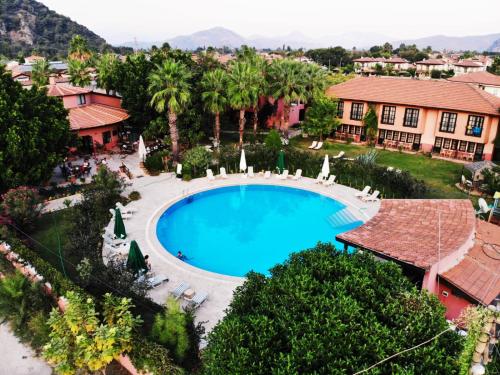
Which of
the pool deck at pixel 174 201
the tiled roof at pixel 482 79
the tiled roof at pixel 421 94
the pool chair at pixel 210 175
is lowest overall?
the pool deck at pixel 174 201

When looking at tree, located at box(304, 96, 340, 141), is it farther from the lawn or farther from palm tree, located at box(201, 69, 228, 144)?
palm tree, located at box(201, 69, 228, 144)

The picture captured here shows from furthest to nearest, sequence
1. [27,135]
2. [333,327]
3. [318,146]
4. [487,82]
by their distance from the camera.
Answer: [487,82]
[318,146]
[27,135]
[333,327]

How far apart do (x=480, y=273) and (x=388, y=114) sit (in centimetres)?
2647

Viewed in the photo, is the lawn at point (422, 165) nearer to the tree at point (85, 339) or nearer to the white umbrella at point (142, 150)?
the white umbrella at point (142, 150)

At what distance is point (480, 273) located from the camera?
1321 cm

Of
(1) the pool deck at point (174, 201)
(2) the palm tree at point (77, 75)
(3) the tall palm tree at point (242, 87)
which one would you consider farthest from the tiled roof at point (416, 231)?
(2) the palm tree at point (77, 75)

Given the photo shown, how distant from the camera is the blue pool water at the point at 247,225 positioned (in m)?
19.8

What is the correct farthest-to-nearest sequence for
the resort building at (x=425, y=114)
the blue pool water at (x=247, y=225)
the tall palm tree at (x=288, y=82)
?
the tall palm tree at (x=288, y=82)
the resort building at (x=425, y=114)
the blue pool water at (x=247, y=225)

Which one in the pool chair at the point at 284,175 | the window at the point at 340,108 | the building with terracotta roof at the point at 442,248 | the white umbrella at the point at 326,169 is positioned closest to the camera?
the building with terracotta roof at the point at 442,248

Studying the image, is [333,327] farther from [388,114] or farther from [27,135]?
[388,114]

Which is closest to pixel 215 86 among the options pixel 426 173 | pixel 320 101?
pixel 320 101

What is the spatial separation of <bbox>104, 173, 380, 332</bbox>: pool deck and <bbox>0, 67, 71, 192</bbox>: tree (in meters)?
5.54

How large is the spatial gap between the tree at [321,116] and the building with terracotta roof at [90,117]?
17918 millimetres

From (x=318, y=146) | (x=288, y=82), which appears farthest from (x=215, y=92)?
(x=318, y=146)
